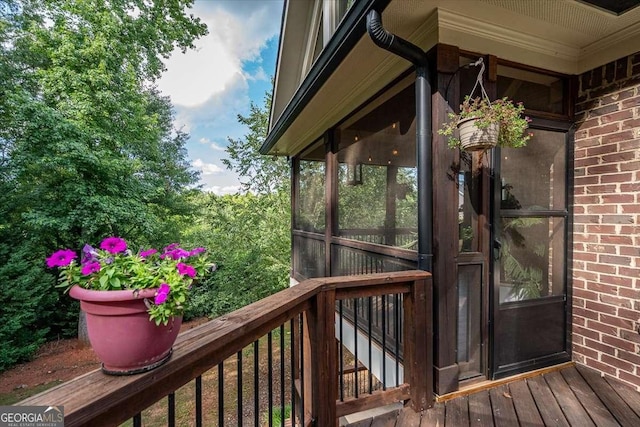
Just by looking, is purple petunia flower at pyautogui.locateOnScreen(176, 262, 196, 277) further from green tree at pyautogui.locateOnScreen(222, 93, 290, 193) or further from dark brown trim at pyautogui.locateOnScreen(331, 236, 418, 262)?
green tree at pyautogui.locateOnScreen(222, 93, 290, 193)

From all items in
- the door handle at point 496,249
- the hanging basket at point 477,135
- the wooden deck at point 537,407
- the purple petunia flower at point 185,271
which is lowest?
the wooden deck at point 537,407

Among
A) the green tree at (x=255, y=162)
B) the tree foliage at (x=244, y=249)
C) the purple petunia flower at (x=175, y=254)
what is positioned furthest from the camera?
the green tree at (x=255, y=162)

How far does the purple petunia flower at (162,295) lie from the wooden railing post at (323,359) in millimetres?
989

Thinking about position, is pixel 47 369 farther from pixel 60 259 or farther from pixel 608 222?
pixel 608 222

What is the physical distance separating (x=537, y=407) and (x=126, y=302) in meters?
2.45

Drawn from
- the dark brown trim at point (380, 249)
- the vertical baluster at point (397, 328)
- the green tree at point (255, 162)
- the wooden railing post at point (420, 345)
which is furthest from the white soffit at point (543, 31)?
the green tree at point (255, 162)

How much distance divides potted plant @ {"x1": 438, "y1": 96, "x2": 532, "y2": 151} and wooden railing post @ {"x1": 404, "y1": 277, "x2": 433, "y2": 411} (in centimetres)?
93

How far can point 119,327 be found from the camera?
79 cm

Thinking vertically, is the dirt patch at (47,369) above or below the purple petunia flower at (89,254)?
below

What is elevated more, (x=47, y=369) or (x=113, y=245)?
(x=113, y=245)

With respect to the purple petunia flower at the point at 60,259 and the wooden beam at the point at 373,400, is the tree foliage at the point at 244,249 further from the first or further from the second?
the purple petunia flower at the point at 60,259

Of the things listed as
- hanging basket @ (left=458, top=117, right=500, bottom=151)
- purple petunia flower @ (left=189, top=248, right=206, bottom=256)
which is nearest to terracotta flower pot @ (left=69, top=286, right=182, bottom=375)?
purple petunia flower @ (left=189, top=248, right=206, bottom=256)

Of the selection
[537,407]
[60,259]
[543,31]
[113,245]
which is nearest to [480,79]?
[543,31]

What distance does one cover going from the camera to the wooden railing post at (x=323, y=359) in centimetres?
166
